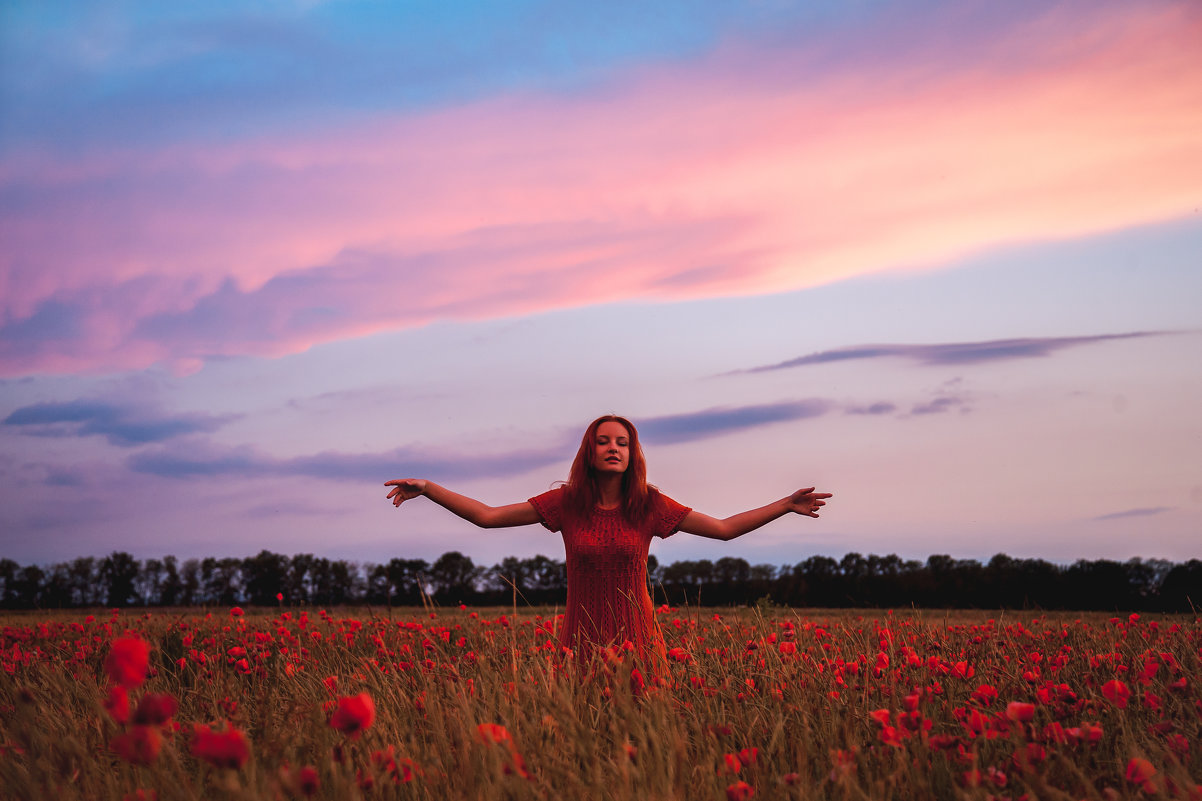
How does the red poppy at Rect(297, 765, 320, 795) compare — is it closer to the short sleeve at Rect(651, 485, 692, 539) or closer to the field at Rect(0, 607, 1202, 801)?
the field at Rect(0, 607, 1202, 801)

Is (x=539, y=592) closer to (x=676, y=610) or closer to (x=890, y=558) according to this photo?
(x=890, y=558)

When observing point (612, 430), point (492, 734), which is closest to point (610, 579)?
point (612, 430)

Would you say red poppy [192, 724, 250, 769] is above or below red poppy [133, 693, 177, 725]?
below

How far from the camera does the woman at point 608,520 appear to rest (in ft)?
18.2

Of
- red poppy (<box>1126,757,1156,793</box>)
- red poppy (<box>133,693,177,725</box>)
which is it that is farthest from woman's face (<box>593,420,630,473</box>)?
red poppy (<box>133,693,177,725</box>)

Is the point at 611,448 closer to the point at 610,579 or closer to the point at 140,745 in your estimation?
the point at 610,579

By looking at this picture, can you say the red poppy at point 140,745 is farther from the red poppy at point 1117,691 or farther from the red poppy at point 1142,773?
the red poppy at point 1117,691

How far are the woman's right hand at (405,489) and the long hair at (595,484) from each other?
98cm

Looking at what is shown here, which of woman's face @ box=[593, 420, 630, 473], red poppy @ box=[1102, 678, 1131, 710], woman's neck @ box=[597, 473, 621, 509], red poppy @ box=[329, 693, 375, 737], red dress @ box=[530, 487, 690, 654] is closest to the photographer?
→ red poppy @ box=[329, 693, 375, 737]

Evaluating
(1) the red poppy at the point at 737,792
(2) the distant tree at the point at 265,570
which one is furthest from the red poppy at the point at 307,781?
(2) the distant tree at the point at 265,570

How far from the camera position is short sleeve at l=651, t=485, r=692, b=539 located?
19.1ft

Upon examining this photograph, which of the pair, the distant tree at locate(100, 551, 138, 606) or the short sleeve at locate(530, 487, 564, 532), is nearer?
the short sleeve at locate(530, 487, 564, 532)

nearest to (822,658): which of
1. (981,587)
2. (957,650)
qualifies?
(957,650)

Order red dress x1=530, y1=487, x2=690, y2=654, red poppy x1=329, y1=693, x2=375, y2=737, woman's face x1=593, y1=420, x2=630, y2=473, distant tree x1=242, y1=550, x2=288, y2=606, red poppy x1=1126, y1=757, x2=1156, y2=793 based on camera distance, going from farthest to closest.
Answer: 1. distant tree x1=242, y1=550, x2=288, y2=606
2. woman's face x1=593, y1=420, x2=630, y2=473
3. red dress x1=530, y1=487, x2=690, y2=654
4. red poppy x1=1126, y1=757, x2=1156, y2=793
5. red poppy x1=329, y1=693, x2=375, y2=737
